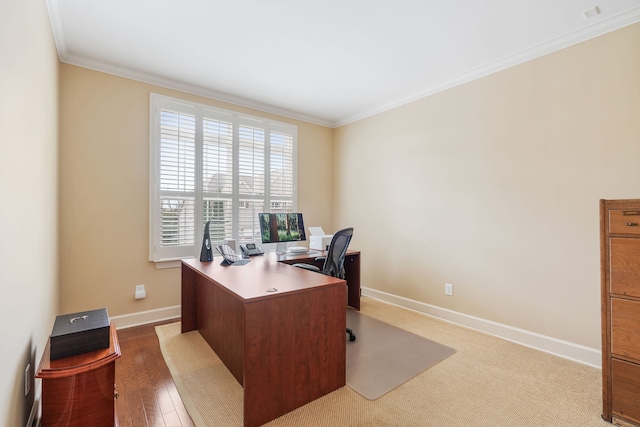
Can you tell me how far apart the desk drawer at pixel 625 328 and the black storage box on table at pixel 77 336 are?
2828mm

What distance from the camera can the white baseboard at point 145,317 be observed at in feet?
9.90

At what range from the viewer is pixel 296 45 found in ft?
8.57

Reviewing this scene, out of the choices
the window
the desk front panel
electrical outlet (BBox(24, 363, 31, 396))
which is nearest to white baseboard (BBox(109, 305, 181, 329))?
the window

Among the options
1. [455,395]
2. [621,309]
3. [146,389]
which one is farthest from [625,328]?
[146,389]

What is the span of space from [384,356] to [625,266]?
67.0 inches

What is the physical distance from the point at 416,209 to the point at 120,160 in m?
3.37

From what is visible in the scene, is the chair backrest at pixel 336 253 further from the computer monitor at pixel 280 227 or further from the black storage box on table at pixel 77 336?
the black storage box on table at pixel 77 336

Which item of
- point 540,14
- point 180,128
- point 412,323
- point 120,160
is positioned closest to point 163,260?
point 120,160

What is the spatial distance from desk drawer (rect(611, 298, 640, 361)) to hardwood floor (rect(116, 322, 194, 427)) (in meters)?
2.50

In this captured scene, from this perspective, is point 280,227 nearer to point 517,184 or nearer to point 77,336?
point 77,336

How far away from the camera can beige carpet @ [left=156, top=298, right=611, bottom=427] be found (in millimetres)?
1707

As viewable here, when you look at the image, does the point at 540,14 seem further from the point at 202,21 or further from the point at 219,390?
the point at 219,390

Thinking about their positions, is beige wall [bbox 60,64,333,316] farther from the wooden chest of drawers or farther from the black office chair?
the wooden chest of drawers

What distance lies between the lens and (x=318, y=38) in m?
2.50
